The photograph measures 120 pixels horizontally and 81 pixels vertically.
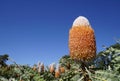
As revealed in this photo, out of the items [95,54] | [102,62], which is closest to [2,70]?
[102,62]

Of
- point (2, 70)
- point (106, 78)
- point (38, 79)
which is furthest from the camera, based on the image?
point (2, 70)

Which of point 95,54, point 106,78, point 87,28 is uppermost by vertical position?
point 87,28

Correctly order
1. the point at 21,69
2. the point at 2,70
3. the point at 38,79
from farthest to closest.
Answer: the point at 2,70, the point at 21,69, the point at 38,79

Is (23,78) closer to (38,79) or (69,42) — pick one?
(38,79)

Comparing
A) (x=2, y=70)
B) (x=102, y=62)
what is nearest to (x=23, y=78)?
(x=102, y=62)

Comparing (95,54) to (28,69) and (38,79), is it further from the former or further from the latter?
(28,69)

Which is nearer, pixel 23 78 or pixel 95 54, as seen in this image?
pixel 95 54

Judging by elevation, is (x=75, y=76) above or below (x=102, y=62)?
below
